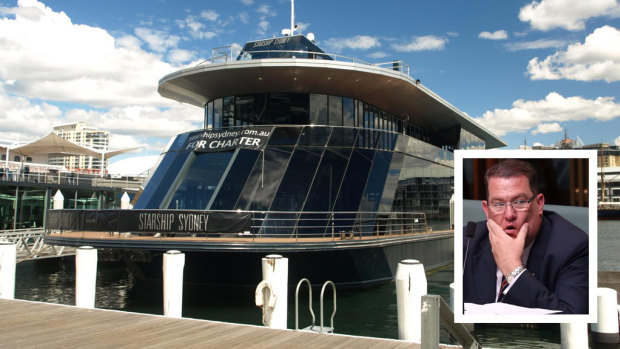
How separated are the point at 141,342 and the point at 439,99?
1538cm

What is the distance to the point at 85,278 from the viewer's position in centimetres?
977

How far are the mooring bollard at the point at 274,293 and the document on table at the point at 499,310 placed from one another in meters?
4.30

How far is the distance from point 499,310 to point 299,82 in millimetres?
12331

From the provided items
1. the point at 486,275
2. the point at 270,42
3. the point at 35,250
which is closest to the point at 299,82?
the point at 270,42

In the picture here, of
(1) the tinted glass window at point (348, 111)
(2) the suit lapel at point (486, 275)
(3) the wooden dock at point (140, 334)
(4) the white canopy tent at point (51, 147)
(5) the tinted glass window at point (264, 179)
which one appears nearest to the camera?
(2) the suit lapel at point (486, 275)

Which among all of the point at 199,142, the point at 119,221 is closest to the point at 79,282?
the point at 119,221

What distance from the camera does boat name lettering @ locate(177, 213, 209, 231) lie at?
11.4 metres

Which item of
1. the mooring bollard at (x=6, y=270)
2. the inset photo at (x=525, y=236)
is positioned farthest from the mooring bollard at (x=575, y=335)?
the mooring bollard at (x=6, y=270)

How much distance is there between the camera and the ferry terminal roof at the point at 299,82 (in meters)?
14.5

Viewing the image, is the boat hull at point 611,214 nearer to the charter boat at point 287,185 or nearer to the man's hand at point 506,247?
the charter boat at point 287,185

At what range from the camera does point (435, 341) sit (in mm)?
3938

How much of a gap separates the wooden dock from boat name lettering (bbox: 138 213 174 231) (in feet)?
10.5

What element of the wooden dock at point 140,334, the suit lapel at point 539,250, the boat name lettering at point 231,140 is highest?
the boat name lettering at point 231,140

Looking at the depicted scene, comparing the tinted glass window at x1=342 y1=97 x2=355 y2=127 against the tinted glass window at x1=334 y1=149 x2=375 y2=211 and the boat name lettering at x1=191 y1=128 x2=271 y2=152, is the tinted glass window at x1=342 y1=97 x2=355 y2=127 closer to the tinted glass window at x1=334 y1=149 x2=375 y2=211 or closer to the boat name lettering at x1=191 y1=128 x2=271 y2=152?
the tinted glass window at x1=334 y1=149 x2=375 y2=211
